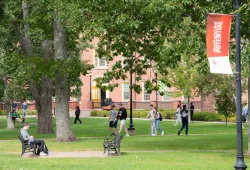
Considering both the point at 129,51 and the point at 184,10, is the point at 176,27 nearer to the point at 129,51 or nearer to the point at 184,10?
the point at 184,10

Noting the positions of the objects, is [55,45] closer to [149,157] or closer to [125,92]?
[149,157]

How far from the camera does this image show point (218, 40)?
15734mm

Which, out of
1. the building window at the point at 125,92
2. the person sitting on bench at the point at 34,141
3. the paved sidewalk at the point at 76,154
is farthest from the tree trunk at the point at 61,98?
the building window at the point at 125,92

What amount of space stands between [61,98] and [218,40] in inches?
674

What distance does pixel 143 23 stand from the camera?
2470cm

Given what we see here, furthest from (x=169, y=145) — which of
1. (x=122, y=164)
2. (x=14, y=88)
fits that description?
(x=14, y=88)

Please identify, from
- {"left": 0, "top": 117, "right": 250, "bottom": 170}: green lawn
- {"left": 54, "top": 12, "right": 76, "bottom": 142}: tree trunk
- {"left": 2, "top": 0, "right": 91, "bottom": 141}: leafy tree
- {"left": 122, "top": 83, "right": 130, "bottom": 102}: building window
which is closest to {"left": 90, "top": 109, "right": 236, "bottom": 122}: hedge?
{"left": 122, "top": 83, "right": 130, "bottom": 102}: building window

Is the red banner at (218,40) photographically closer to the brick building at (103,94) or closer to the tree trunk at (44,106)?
the tree trunk at (44,106)

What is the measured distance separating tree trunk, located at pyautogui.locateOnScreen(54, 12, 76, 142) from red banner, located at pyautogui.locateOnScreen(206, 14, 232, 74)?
634 inches

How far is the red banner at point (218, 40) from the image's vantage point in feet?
50.5

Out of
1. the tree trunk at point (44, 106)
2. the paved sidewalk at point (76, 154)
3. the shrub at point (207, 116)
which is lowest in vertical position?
the paved sidewalk at point (76, 154)

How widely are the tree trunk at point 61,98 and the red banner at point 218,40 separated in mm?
16091

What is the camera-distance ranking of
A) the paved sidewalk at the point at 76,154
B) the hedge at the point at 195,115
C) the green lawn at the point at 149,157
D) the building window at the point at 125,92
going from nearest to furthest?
1. the green lawn at the point at 149,157
2. the paved sidewalk at the point at 76,154
3. the hedge at the point at 195,115
4. the building window at the point at 125,92

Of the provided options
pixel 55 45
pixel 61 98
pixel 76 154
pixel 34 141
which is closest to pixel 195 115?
pixel 61 98
